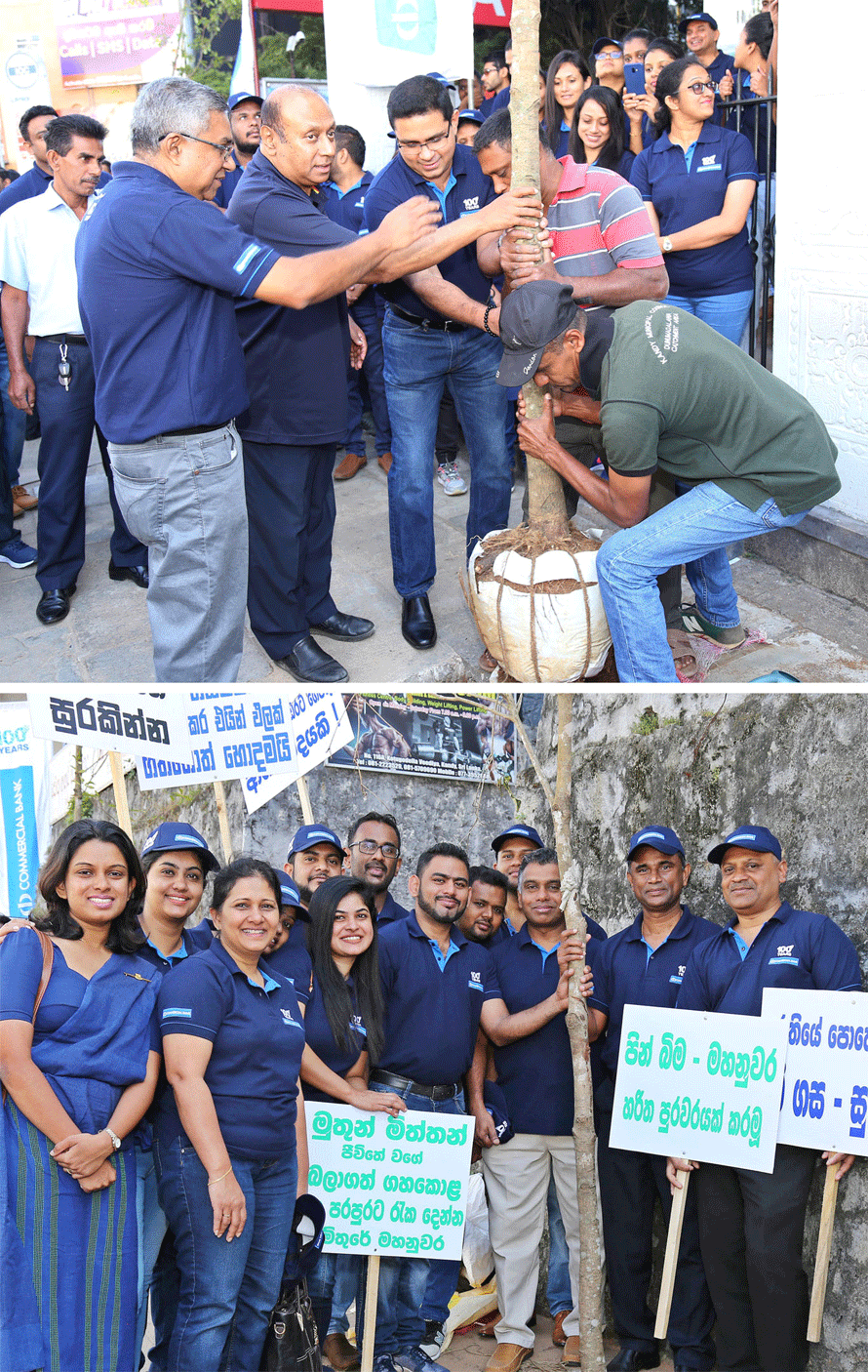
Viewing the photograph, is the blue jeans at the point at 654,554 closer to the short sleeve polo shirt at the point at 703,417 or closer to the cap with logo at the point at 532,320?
the short sleeve polo shirt at the point at 703,417

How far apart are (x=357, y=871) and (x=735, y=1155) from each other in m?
1.80

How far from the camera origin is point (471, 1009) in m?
3.96

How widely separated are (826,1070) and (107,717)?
281cm

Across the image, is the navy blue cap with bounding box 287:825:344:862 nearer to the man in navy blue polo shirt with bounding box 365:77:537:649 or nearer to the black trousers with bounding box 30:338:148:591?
the man in navy blue polo shirt with bounding box 365:77:537:649

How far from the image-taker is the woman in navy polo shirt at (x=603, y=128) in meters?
6.18

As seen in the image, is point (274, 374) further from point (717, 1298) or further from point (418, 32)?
point (418, 32)

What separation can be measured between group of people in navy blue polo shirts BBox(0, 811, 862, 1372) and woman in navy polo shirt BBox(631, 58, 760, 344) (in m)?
3.00

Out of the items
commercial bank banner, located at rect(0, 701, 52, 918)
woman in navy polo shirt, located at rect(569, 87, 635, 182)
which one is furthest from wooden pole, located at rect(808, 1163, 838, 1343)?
woman in navy polo shirt, located at rect(569, 87, 635, 182)

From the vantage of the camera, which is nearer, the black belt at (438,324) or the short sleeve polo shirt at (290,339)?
the short sleeve polo shirt at (290,339)

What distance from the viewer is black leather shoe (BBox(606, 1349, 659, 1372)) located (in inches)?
147

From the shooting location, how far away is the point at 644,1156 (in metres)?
3.79

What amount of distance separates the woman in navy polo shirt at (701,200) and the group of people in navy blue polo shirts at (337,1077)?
3.00 metres

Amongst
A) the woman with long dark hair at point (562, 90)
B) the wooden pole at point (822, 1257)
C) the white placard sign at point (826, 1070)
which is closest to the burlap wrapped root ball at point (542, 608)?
the white placard sign at point (826, 1070)

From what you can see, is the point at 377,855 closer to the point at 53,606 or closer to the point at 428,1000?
the point at 428,1000
